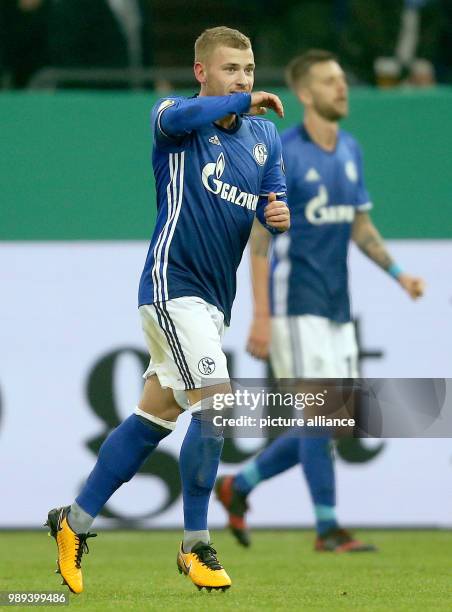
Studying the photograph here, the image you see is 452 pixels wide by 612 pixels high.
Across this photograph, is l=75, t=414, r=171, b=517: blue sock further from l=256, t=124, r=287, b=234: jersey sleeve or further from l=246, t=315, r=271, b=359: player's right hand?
l=246, t=315, r=271, b=359: player's right hand

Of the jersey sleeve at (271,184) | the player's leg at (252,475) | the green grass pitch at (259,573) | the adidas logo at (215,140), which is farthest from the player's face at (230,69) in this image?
the player's leg at (252,475)

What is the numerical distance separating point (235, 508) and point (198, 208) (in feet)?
9.33

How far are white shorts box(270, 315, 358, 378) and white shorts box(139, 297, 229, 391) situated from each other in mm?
2389

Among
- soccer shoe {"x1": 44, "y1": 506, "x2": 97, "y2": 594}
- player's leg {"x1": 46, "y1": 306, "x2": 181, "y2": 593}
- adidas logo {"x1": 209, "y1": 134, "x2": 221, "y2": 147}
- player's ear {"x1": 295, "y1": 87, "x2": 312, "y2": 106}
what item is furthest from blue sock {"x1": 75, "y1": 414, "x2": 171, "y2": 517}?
player's ear {"x1": 295, "y1": 87, "x2": 312, "y2": 106}

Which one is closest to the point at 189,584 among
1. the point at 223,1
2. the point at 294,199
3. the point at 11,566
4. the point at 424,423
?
the point at 11,566

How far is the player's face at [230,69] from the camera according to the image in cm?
553

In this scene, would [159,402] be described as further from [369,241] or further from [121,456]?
[369,241]

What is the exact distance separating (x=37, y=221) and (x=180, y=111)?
3667 mm

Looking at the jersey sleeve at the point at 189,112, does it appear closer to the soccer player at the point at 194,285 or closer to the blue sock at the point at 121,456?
the soccer player at the point at 194,285

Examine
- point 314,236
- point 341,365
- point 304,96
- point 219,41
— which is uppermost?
point 219,41

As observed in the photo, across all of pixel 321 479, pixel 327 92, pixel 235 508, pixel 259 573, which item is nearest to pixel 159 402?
pixel 259 573

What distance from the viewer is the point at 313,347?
26.2 ft

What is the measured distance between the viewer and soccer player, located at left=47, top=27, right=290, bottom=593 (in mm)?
5523

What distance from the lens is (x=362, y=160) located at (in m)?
8.74
